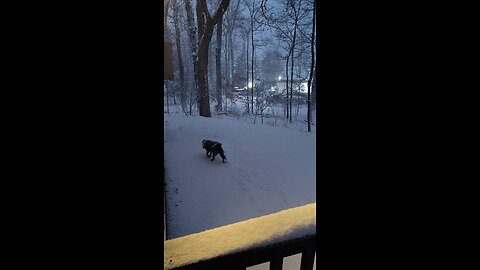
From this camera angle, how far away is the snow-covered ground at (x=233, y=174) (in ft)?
18.4

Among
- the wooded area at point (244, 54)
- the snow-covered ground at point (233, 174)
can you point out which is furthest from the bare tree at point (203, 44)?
the snow-covered ground at point (233, 174)

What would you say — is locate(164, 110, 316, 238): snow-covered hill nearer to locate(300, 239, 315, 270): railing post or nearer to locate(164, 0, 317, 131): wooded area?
locate(164, 0, 317, 131): wooded area

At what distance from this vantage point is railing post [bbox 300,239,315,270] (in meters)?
1.68

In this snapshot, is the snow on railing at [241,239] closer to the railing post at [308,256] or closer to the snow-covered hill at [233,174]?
the railing post at [308,256]

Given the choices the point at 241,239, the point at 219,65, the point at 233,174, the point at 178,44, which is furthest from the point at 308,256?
the point at 178,44

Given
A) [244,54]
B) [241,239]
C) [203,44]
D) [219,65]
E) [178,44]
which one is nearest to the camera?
[241,239]

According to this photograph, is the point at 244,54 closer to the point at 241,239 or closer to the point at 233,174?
the point at 233,174

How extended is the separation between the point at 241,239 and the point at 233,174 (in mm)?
6136

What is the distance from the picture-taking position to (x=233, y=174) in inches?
301

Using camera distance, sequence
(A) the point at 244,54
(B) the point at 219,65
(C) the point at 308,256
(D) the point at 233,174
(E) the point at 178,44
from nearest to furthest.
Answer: (C) the point at 308,256 < (D) the point at 233,174 < (B) the point at 219,65 < (E) the point at 178,44 < (A) the point at 244,54

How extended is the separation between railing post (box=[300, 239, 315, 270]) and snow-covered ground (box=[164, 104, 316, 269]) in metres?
3.37

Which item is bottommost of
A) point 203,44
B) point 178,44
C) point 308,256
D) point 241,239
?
point 308,256
